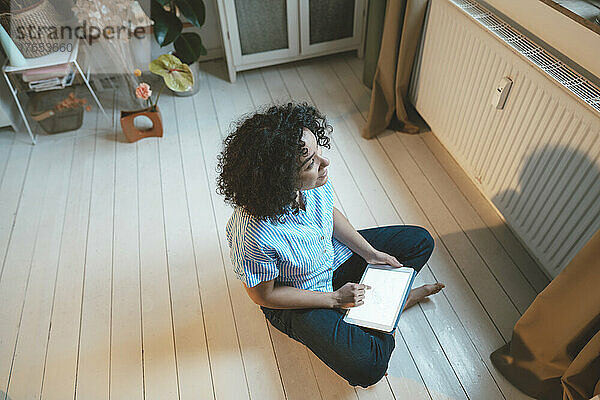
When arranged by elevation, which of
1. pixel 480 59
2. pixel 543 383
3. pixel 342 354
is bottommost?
pixel 543 383

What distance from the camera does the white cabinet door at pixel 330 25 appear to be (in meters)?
2.49

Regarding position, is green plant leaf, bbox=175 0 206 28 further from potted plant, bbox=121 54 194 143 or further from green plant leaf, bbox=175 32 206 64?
potted plant, bbox=121 54 194 143

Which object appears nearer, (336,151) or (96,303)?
(96,303)

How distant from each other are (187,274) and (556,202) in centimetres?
138

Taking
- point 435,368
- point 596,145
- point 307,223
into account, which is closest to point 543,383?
point 435,368

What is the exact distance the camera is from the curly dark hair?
940mm

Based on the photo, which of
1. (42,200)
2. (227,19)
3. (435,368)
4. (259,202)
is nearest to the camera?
(259,202)

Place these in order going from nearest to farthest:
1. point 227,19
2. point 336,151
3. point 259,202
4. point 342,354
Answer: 1. point 259,202
2. point 342,354
3. point 336,151
4. point 227,19

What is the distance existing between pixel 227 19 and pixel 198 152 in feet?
2.62

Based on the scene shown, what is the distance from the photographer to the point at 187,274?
1.70 meters

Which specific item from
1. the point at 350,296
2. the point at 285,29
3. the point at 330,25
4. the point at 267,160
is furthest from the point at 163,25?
the point at 350,296

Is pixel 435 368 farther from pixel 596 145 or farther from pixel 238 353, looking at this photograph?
pixel 596 145

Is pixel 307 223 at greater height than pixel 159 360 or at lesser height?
greater

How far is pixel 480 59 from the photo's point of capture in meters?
1.58
